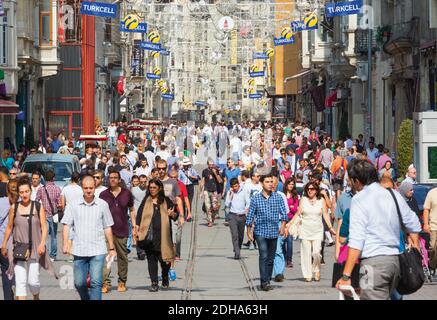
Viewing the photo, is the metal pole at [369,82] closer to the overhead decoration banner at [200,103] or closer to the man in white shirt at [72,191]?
the man in white shirt at [72,191]

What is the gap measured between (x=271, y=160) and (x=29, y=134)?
9.09 meters

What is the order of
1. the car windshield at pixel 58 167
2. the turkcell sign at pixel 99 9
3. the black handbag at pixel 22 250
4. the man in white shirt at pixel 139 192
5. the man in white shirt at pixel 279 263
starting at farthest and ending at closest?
1. the turkcell sign at pixel 99 9
2. the car windshield at pixel 58 167
3. the man in white shirt at pixel 139 192
4. the man in white shirt at pixel 279 263
5. the black handbag at pixel 22 250

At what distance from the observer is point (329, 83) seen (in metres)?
68.4

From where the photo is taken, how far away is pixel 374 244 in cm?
1014

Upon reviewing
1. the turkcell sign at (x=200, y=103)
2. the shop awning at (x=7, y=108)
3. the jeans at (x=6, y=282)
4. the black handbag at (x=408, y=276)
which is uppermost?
the turkcell sign at (x=200, y=103)

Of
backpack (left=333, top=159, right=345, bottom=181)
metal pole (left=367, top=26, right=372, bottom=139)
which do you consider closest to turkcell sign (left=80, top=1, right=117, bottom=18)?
backpack (left=333, top=159, right=345, bottom=181)

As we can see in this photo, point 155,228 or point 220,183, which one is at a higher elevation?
point 155,228

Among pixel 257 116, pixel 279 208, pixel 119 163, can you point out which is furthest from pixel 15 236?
pixel 257 116

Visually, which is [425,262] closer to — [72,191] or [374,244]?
[72,191]

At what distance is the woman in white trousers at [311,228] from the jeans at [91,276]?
5.66m

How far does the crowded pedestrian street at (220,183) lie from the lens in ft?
43.8

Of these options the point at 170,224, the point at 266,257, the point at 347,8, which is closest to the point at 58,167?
the point at 347,8

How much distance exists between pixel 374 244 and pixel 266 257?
7.26 metres

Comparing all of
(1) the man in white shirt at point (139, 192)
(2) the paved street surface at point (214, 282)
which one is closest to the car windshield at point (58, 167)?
(2) the paved street surface at point (214, 282)
